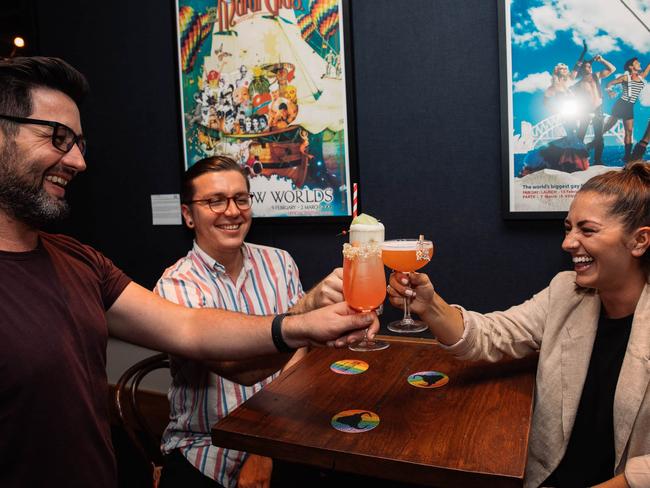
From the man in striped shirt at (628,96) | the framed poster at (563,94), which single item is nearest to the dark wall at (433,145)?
the framed poster at (563,94)

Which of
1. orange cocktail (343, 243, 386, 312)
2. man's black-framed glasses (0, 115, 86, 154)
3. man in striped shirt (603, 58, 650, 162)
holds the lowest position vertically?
orange cocktail (343, 243, 386, 312)

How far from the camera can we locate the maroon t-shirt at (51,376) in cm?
131

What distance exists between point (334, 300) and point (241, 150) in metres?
1.44

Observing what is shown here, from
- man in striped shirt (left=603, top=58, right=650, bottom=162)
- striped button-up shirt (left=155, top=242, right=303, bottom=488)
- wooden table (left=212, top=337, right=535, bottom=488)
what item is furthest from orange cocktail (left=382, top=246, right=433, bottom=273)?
man in striped shirt (left=603, top=58, right=650, bottom=162)

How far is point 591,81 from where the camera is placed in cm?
224

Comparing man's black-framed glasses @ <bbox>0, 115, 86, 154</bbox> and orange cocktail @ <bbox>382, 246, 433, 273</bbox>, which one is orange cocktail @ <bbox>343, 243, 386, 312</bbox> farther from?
man's black-framed glasses @ <bbox>0, 115, 86, 154</bbox>

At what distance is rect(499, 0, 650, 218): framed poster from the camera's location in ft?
7.17

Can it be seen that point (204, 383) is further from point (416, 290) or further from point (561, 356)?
point (561, 356)

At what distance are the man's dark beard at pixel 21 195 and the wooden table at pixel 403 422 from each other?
746 mm

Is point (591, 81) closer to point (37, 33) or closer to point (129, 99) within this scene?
point (129, 99)

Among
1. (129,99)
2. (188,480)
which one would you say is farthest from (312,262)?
(129,99)

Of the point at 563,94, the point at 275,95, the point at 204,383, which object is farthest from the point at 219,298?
the point at 563,94

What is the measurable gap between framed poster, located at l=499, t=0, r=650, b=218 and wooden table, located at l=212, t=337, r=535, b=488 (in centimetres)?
82

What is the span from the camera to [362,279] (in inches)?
61.1
